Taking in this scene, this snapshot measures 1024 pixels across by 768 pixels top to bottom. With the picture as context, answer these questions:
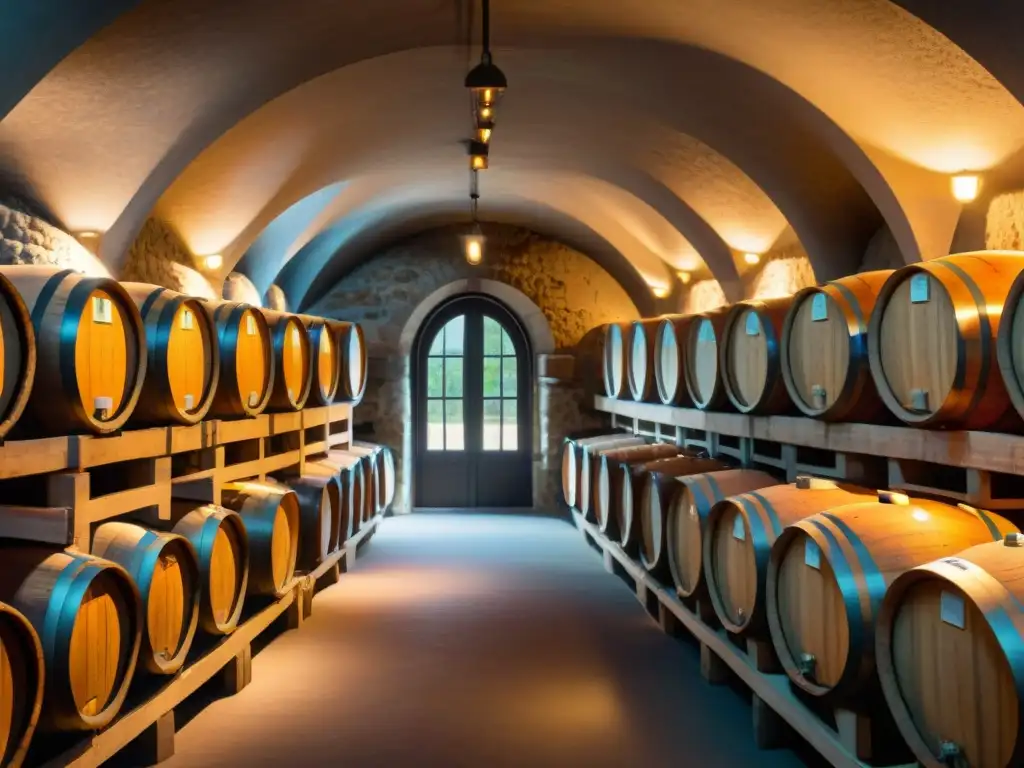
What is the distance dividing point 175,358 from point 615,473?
3.40 meters

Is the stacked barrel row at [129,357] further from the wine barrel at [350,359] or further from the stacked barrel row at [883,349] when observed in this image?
the stacked barrel row at [883,349]

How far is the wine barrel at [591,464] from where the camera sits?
24.8ft

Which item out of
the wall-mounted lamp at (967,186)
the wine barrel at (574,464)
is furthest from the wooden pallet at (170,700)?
the wall-mounted lamp at (967,186)

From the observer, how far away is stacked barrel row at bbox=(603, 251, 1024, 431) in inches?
114

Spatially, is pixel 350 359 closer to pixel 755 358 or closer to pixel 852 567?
pixel 755 358

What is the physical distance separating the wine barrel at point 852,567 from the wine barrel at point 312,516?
328 cm

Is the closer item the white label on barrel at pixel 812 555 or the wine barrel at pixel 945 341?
the wine barrel at pixel 945 341

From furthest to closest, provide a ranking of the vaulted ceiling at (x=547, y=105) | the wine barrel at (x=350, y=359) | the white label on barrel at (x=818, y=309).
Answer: the wine barrel at (x=350, y=359)
the vaulted ceiling at (x=547, y=105)
the white label on barrel at (x=818, y=309)

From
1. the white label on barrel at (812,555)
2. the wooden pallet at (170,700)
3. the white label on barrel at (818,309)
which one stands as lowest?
the wooden pallet at (170,700)

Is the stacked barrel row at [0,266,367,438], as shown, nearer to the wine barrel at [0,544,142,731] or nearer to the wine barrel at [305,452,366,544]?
the wine barrel at [0,544,142,731]

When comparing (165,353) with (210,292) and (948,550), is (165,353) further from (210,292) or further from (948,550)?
(210,292)

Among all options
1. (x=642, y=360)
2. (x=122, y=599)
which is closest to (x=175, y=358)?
(x=122, y=599)

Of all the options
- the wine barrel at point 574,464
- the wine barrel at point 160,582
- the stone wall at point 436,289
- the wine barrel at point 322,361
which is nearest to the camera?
the wine barrel at point 160,582

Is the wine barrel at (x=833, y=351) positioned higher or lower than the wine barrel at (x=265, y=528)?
higher
